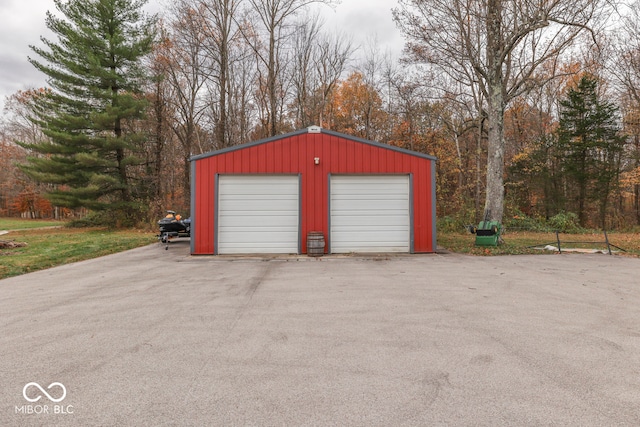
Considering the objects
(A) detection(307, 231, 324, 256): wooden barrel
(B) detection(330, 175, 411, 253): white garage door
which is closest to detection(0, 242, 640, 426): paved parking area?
(A) detection(307, 231, 324, 256): wooden barrel

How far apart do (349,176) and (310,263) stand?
305cm

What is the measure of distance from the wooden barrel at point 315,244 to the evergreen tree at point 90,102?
13.8m

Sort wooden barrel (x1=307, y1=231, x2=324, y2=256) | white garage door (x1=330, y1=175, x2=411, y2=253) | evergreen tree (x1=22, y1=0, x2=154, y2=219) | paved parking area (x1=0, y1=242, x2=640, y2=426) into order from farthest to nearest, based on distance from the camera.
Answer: evergreen tree (x1=22, y1=0, x2=154, y2=219) < white garage door (x1=330, y1=175, x2=411, y2=253) < wooden barrel (x1=307, y1=231, x2=324, y2=256) < paved parking area (x1=0, y1=242, x2=640, y2=426)

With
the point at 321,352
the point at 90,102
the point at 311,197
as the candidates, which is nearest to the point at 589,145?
the point at 311,197

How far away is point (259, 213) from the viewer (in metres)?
9.54

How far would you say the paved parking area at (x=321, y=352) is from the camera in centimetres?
206

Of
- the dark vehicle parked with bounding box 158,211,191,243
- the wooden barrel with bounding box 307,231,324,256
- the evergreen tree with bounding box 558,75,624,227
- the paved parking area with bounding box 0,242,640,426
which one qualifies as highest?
the evergreen tree with bounding box 558,75,624,227

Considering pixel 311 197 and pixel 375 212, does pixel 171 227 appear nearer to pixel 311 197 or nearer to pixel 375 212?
pixel 311 197

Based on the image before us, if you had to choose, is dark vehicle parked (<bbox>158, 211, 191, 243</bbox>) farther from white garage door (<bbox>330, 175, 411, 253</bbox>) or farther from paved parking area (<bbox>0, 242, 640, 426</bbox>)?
white garage door (<bbox>330, 175, 411, 253</bbox>)

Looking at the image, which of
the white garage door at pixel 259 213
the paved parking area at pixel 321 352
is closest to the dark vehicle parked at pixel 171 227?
the white garage door at pixel 259 213

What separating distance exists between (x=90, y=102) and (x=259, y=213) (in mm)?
15665

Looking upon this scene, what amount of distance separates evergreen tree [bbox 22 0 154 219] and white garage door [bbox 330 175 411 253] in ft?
46.9

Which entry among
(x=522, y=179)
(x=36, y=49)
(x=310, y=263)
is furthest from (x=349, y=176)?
(x=36, y=49)

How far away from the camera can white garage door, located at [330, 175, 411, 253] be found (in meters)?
9.61
